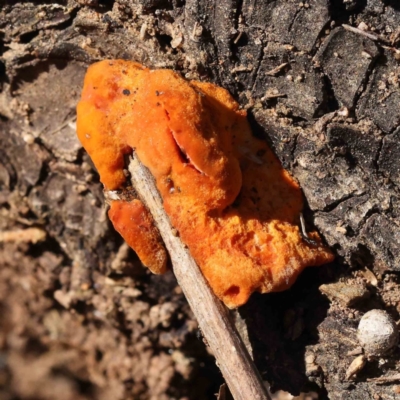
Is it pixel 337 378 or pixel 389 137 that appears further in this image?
pixel 337 378

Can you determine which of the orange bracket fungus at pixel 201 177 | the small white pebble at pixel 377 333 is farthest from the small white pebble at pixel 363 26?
the small white pebble at pixel 377 333

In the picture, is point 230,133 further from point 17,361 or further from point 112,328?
point 17,361

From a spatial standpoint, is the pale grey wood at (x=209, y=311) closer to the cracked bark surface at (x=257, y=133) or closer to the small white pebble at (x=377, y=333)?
the cracked bark surface at (x=257, y=133)

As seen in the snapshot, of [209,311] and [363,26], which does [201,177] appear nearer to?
[209,311]

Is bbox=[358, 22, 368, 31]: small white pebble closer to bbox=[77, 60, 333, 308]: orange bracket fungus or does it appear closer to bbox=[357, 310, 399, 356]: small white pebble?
bbox=[77, 60, 333, 308]: orange bracket fungus

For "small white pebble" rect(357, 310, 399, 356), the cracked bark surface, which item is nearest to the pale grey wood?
the cracked bark surface

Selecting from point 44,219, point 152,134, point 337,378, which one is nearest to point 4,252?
point 44,219
